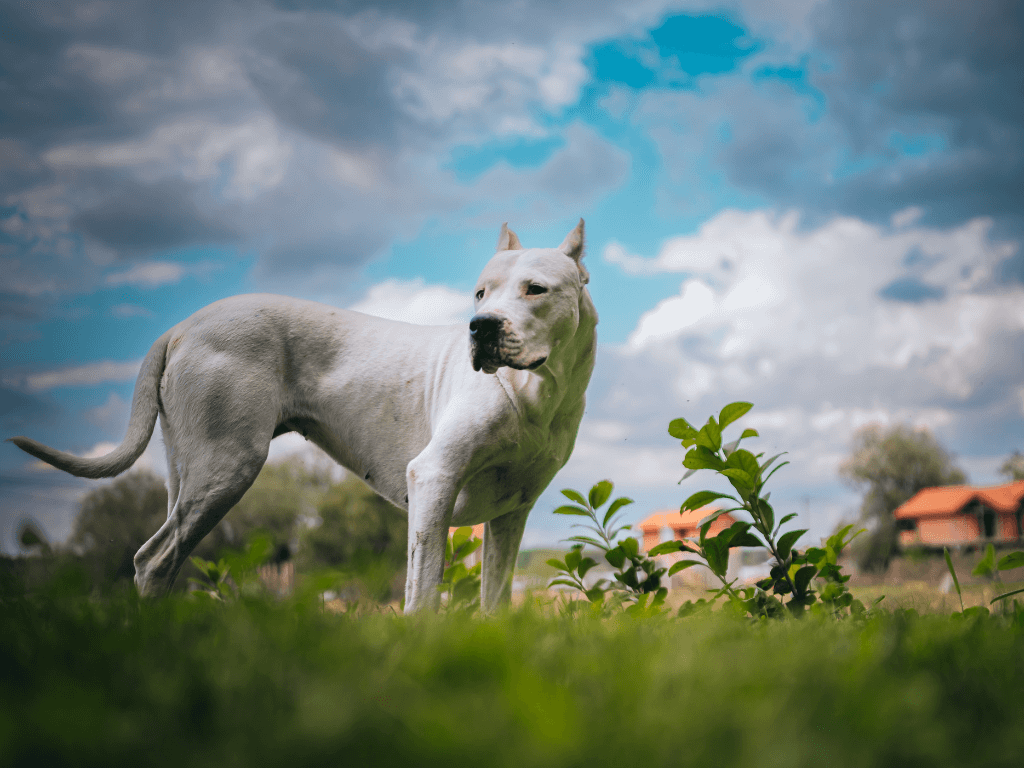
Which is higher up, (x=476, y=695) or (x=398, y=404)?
(x=398, y=404)

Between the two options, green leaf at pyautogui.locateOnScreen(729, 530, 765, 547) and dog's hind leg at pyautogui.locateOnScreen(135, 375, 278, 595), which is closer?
green leaf at pyautogui.locateOnScreen(729, 530, 765, 547)

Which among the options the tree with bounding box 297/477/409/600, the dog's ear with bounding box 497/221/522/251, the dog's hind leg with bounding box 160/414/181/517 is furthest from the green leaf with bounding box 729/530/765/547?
the tree with bounding box 297/477/409/600

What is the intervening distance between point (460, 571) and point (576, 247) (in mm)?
2040

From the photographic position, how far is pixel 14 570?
71.8 inches

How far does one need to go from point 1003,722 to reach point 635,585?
2317mm

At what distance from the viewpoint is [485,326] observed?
2658 mm

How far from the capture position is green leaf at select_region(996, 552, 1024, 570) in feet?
8.04

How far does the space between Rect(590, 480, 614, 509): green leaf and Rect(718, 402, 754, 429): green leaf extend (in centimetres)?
93

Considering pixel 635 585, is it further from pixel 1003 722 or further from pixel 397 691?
pixel 397 691

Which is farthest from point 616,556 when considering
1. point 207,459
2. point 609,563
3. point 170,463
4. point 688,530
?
point 170,463

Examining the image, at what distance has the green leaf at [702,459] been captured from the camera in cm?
279

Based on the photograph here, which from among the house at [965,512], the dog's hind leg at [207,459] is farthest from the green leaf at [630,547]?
the house at [965,512]

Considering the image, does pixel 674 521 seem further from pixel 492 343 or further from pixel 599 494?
pixel 492 343

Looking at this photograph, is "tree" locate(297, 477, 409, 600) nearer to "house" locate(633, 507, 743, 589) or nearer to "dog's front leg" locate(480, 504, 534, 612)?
"house" locate(633, 507, 743, 589)
